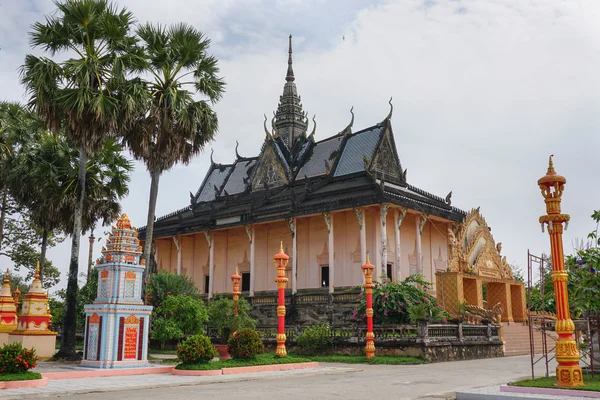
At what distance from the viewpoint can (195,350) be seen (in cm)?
1455

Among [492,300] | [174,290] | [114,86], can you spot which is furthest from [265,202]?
[114,86]

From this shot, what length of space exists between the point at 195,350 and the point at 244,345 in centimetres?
154

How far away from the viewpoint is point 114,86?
60.5ft

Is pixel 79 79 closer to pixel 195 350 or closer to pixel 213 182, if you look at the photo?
pixel 195 350

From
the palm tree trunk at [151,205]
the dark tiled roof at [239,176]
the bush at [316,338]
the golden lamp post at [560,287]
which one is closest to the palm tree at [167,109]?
the palm tree trunk at [151,205]

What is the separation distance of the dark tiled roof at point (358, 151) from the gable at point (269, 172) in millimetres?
3823

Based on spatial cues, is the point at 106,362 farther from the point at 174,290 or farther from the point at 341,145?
the point at 341,145

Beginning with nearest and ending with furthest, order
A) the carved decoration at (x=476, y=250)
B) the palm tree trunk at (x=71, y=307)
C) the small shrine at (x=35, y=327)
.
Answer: the palm tree trunk at (x=71, y=307)
the small shrine at (x=35, y=327)
the carved decoration at (x=476, y=250)

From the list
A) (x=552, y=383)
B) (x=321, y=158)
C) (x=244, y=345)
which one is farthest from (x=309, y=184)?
(x=552, y=383)

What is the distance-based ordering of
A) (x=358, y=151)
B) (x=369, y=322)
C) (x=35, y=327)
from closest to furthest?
(x=35, y=327)
(x=369, y=322)
(x=358, y=151)

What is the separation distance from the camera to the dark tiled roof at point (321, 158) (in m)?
33.1

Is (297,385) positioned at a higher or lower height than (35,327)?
lower

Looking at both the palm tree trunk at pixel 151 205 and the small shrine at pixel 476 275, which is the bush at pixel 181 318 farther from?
the small shrine at pixel 476 275

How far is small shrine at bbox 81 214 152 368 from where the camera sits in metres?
15.4
